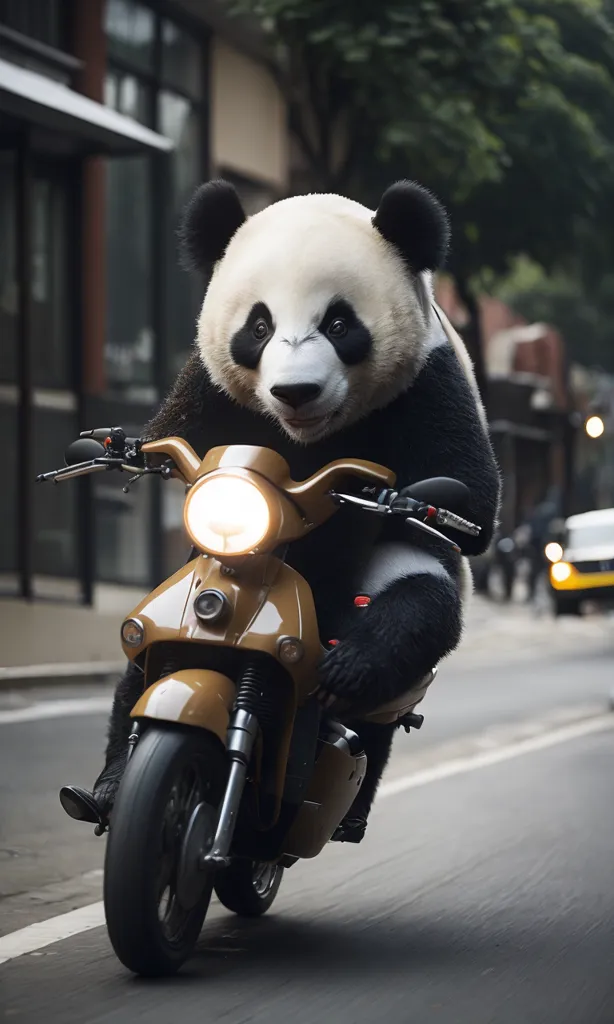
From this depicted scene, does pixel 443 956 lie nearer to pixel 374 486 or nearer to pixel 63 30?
pixel 374 486

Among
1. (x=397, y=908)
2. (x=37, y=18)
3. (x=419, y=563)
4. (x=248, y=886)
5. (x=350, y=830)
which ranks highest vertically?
(x=37, y=18)

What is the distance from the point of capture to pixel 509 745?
41.0 feet

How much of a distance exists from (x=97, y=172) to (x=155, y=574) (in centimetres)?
436

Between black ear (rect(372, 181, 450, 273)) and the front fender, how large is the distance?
4.45ft

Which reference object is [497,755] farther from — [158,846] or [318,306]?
[158,846]

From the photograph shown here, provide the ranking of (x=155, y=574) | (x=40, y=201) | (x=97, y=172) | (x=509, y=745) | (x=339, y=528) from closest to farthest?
(x=339, y=528) < (x=509, y=745) < (x=40, y=201) < (x=97, y=172) < (x=155, y=574)

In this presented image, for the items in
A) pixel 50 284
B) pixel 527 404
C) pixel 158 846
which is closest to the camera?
pixel 158 846

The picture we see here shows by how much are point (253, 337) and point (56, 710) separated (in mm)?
8054

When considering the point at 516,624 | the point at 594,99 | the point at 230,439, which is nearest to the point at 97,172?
the point at 594,99

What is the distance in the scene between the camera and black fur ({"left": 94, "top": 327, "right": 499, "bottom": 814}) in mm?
5707

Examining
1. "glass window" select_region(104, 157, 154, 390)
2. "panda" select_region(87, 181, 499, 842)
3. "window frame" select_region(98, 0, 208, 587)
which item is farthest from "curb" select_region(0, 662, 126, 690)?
"panda" select_region(87, 181, 499, 842)

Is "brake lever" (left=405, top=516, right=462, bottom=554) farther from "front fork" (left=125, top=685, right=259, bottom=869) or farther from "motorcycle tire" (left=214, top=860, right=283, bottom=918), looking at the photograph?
"motorcycle tire" (left=214, top=860, right=283, bottom=918)

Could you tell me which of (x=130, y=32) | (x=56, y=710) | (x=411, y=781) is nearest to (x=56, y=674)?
(x=56, y=710)

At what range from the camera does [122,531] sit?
22.6 meters
